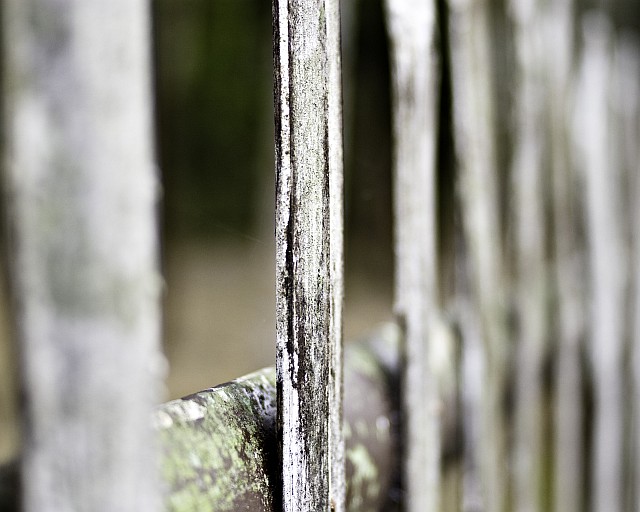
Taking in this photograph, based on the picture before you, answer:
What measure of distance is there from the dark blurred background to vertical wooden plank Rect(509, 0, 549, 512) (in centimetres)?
274

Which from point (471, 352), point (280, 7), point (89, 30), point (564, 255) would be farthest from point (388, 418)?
point (564, 255)

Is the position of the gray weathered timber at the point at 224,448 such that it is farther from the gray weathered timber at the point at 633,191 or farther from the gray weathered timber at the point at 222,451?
the gray weathered timber at the point at 633,191

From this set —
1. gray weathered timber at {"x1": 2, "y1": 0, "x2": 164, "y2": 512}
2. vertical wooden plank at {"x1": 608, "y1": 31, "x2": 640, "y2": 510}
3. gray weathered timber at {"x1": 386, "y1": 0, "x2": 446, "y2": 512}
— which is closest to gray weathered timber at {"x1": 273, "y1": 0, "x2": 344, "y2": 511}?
gray weathered timber at {"x1": 2, "y1": 0, "x2": 164, "y2": 512}

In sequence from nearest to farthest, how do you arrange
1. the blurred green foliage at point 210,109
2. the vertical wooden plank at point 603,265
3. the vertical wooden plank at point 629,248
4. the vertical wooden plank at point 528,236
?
the vertical wooden plank at point 528,236
the vertical wooden plank at point 603,265
the vertical wooden plank at point 629,248
the blurred green foliage at point 210,109

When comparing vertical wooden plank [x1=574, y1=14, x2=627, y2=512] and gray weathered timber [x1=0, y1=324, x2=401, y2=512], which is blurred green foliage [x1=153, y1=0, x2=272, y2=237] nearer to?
vertical wooden plank [x1=574, y1=14, x2=627, y2=512]

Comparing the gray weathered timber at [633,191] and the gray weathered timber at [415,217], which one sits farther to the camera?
the gray weathered timber at [633,191]

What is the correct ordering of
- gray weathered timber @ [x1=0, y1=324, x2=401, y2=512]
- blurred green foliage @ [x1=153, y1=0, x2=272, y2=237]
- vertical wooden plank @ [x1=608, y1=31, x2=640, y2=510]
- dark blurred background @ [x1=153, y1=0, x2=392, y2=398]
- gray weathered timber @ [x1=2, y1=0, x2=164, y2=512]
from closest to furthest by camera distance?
gray weathered timber @ [x1=2, y1=0, x2=164, y2=512] → gray weathered timber @ [x1=0, y1=324, x2=401, y2=512] → vertical wooden plank @ [x1=608, y1=31, x2=640, y2=510] → dark blurred background @ [x1=153, y1=0, x2=392, y2=398] → blurred green foliage @ [x1=153, y1=0, x2=272, y2=237]

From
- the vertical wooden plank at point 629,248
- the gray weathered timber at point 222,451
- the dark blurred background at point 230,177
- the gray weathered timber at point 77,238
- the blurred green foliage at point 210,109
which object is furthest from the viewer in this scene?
the blurred green foliage at point 210,109

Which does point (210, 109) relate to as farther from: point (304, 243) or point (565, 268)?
point (304, 243)

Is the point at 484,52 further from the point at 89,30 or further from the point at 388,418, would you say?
the point at 89,30

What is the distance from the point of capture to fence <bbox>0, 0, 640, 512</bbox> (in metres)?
0.33

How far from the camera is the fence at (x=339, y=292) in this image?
12.9 inches

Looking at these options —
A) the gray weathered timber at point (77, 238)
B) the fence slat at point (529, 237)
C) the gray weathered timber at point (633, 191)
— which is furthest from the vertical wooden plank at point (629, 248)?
the gray weathered timber at point (77, 238)

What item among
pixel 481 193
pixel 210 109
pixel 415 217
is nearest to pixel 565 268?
pixel 481 193
